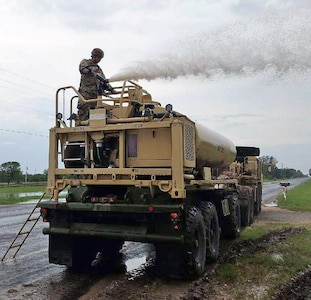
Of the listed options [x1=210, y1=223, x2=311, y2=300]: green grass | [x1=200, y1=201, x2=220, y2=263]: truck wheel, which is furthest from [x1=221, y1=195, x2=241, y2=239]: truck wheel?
[x1=200, y1=201, x2=220, y2=263]: truck wheel

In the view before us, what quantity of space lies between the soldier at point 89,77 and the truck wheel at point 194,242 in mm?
2755

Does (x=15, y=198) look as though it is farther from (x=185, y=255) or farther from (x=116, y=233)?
(x=185, y=255)

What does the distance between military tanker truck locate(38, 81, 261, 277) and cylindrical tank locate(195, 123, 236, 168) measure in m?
0.04

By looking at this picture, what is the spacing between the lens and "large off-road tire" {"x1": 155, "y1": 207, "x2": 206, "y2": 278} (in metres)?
6.17

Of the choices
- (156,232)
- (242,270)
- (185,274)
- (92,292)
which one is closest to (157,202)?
(156,232)

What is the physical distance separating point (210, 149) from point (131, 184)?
2108 millimetres

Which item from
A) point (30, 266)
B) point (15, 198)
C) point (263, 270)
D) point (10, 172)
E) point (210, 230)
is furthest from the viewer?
point (10, 172)

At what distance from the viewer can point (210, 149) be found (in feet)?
26.1

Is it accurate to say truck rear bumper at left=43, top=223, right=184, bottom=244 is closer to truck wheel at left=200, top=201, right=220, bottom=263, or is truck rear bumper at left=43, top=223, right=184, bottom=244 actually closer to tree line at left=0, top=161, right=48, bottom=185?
truck wheel at left=200, top=201, right=220, bottom=263

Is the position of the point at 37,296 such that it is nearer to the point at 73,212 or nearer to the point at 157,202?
the point at 73,212

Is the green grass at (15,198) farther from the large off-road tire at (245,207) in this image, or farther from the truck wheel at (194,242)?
the truck wheel at (194,242)

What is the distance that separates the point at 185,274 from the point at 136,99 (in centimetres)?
304

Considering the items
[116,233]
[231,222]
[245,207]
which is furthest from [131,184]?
[245,207]

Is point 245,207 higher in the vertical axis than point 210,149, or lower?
lower
